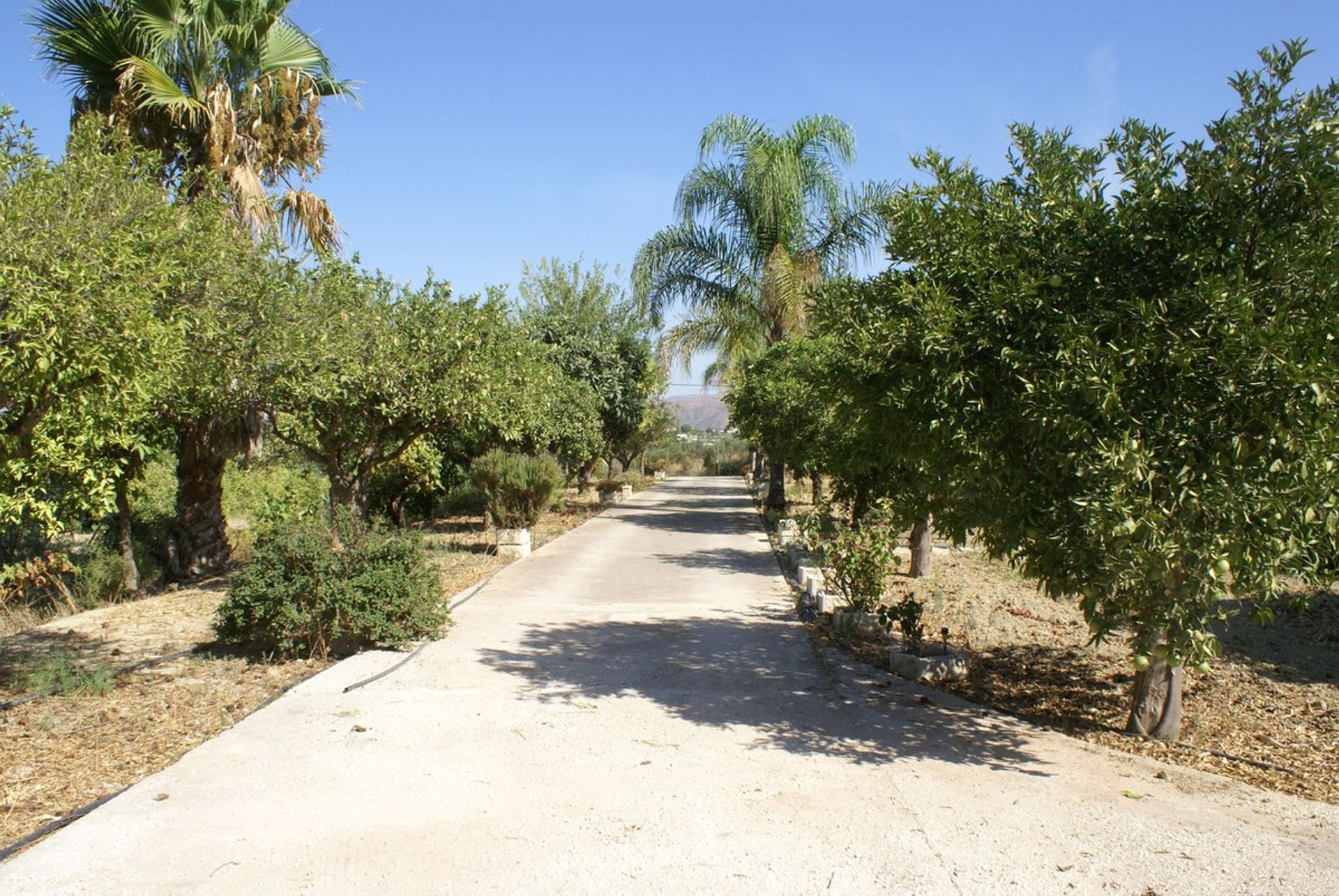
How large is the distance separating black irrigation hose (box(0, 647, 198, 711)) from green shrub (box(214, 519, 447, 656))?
1.38 ft

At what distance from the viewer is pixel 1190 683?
7781 mm

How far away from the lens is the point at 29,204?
513cm

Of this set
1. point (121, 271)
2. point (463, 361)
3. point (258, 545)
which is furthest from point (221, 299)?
point (463, 361)

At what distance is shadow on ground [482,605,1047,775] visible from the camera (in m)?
5.91

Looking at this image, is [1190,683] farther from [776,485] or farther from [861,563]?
[776,485]

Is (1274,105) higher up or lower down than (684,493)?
higher up

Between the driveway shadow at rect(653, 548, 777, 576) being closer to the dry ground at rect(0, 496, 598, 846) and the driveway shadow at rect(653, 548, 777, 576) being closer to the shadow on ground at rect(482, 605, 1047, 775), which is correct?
the shadow on ground at rect(482, 605, 1047, 775)

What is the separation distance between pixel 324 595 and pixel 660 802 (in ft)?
13.6

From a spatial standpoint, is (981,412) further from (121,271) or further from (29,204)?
(29,204)

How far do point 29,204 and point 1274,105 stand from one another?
665 centimetres

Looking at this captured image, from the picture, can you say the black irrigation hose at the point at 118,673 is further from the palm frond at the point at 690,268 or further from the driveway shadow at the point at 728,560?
the palm frond at the point at 690,268

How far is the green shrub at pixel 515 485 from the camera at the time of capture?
1755 cm

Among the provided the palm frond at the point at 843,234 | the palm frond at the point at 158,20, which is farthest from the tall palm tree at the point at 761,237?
the palm frond at the point at 158,20

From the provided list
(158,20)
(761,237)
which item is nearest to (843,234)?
(761,237)
